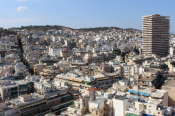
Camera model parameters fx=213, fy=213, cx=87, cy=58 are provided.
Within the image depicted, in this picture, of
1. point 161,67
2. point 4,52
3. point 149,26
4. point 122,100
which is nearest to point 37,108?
point 122,100

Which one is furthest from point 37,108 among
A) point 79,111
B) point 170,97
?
point 170,97

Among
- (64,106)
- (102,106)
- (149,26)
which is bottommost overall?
(64,106)

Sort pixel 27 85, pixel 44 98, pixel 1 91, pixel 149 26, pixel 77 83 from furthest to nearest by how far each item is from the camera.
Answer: pixel 149 26, pixel 77 83, pixel 27 85, pixel 1 91, pixel 44 98

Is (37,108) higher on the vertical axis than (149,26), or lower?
lower

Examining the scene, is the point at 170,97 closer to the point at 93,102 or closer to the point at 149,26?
the point at 93,102

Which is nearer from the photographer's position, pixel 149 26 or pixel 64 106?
pixel 64 106

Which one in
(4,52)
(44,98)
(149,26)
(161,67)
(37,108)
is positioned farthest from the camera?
(149,26)
